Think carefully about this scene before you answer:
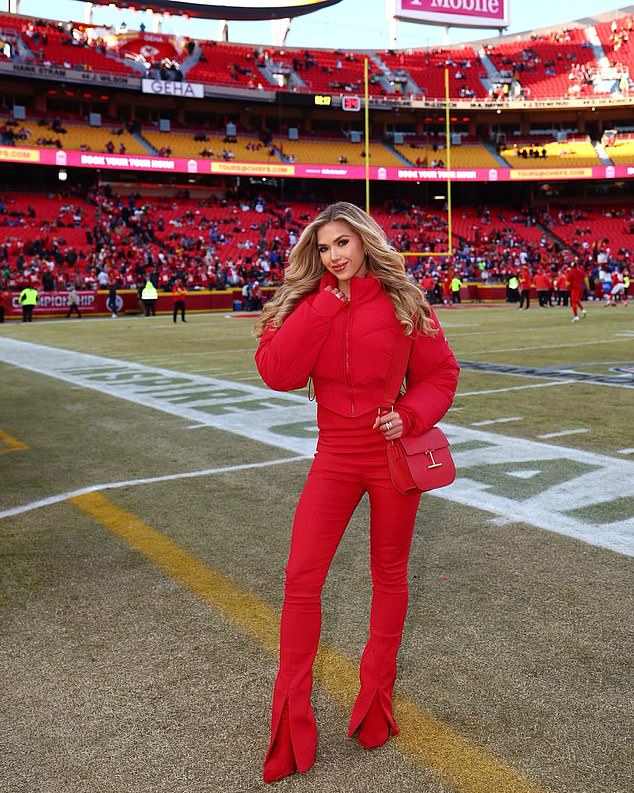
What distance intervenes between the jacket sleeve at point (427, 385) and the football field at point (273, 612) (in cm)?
103

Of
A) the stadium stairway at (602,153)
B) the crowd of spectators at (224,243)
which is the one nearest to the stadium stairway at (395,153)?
the crowd of spectators at (224,243)

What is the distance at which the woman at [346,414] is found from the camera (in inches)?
98.5

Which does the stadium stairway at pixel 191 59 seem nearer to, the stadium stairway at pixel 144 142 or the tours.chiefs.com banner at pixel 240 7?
the tours.chiefs.com banner at pixel 240 7

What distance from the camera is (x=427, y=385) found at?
269cm

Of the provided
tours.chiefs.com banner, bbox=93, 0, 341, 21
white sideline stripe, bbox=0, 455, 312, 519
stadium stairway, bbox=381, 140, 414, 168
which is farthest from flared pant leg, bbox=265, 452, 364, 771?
tours.chiefs.com banner, bbox=93, 0, 341, 21

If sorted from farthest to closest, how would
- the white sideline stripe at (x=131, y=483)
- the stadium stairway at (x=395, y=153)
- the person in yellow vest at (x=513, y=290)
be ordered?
the stadium stairway at (x=395, y=153), the person in yellow vest at (x=513, y=290), the white sideline stripe at (x=131, y=483)

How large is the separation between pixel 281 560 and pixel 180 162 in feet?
149

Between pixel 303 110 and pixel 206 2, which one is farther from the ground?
pixel 206 2

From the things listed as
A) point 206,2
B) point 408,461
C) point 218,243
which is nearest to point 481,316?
point 218,243

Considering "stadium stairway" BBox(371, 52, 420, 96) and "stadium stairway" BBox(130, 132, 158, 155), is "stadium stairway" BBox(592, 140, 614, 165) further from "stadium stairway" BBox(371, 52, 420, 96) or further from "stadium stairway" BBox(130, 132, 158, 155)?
"stadium stairway" BBox(130, 132, 158, 155)

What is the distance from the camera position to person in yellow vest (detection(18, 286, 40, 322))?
2891 cm

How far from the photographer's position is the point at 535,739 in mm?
2609

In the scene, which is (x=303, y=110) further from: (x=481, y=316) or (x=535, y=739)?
(x=535, y=739)

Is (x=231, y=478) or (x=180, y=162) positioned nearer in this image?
(x=231, y=478)
